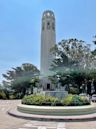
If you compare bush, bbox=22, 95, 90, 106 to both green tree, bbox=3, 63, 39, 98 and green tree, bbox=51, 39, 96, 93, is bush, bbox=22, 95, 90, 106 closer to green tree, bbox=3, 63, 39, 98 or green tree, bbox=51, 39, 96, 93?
green tree, bbox=51, 39, 96, 93

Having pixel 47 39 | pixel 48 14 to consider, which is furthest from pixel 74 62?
pixel 48 14

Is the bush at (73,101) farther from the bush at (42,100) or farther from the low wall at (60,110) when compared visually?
the low wall at (60,110)

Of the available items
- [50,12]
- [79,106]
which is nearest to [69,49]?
[50,12]

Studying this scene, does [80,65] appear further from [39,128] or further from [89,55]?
[39,128]

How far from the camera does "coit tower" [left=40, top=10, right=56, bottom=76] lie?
64750mm

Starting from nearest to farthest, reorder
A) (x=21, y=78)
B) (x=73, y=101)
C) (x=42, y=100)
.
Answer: (x=73, y=101)
(x=42, y=100)
(x=21, y=78)

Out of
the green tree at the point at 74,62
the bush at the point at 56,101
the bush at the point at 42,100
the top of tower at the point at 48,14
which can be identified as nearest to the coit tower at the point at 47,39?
the top of tower at the point at 48,14

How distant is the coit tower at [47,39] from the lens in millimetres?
64750

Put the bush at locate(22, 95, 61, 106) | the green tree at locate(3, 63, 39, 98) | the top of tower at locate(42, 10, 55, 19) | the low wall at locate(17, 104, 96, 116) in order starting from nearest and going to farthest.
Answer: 1. the low wall at locate(17, 104, 96, 116)
2. the bush at locate(22, 95, 61, 106)
3. the green tree at locate(3, 63, 39, 98)
4. the top of tower at locate(42, 10, 55, 19)

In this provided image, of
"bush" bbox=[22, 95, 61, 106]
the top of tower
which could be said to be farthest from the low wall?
the top of tower

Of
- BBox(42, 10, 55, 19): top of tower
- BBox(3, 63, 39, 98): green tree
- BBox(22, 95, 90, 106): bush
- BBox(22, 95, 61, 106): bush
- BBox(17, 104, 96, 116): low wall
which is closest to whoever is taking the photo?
BBox(17, 104, 96, 116): low wall

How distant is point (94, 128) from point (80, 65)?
38951mm

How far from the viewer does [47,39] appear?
2564 inches

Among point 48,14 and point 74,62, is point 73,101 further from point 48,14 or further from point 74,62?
point 48,14
